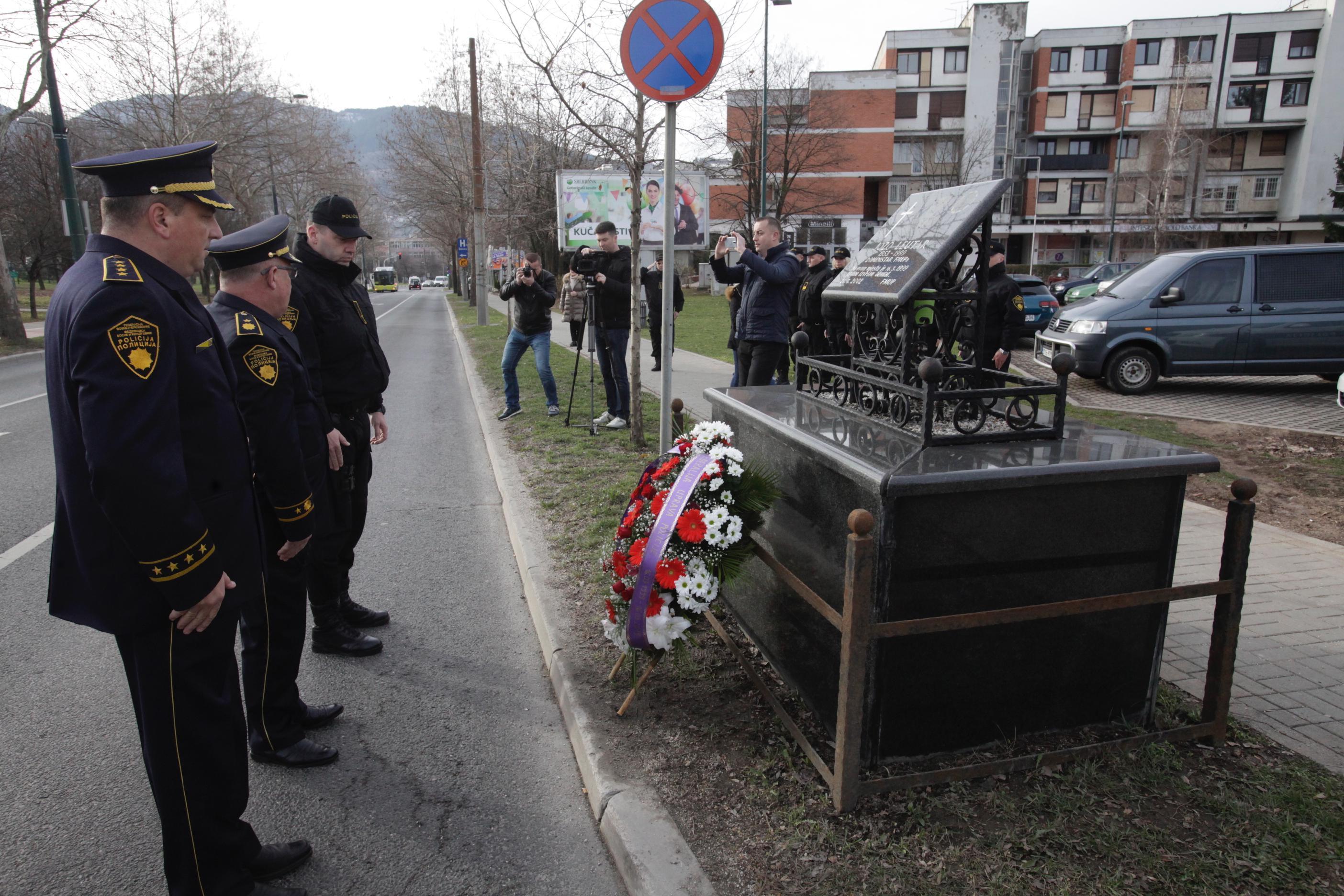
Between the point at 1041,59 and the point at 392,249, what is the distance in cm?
12941

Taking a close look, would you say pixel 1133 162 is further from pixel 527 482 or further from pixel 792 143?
pixel 527 482

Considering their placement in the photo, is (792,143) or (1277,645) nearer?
(1277,645)

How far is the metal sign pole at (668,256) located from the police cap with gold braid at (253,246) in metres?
2.14

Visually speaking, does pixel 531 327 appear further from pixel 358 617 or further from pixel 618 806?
pixel 618 806

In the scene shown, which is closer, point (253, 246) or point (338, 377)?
point (253, 246)

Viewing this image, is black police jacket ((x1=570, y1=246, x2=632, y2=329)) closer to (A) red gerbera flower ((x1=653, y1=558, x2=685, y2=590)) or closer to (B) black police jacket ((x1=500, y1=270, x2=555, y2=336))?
(B) black police jacket ((x1=500, y1=270, x2=555, y2=336))

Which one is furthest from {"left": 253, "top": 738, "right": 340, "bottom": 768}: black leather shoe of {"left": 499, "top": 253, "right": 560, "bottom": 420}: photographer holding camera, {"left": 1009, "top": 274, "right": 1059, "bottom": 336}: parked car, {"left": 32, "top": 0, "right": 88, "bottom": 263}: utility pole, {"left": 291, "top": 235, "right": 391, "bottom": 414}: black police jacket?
{"left": 1009, "top": 274, "right": 1059, "bottom": 336}: parked car

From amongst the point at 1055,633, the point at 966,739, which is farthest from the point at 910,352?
the point at 966,739

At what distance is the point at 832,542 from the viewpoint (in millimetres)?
3090

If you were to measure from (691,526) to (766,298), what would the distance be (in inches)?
181

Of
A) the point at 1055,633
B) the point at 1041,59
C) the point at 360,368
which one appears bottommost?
the point at 1055,633

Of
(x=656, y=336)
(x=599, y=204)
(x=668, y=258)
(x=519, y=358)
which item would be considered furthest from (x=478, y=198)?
(x=668, y=258)

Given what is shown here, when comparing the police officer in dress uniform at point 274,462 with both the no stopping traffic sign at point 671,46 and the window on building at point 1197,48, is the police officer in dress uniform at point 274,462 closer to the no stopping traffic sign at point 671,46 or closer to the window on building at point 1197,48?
the no stopping traffic sign at point 671,46

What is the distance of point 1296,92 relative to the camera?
56938 mm
